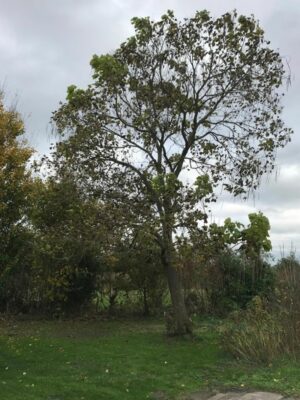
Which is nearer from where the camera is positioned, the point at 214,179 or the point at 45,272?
the point at 214,179

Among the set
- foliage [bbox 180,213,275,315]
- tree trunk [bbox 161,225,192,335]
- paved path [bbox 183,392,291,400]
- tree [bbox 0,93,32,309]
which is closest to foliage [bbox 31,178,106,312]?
tree [bbox 0,93,32,309]

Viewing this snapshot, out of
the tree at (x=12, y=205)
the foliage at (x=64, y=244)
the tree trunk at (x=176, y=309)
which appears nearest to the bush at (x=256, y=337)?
the tree trunk at (x=176, y=309)

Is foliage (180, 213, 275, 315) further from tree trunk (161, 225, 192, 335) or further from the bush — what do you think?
the bush

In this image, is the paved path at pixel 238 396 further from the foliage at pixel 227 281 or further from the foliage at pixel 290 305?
the foliage at pixel 227 281

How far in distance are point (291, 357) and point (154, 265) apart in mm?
6368

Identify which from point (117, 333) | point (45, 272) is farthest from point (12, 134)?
point (117, 333)

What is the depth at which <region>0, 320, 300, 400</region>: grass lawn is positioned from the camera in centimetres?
777

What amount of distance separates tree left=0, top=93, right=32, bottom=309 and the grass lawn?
8.79 feet

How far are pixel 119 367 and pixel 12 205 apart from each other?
719 cm

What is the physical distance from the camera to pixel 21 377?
845 centimetres

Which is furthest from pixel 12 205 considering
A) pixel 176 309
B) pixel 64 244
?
pixel 176 309

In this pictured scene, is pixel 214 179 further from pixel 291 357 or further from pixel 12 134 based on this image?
pixel 12 134

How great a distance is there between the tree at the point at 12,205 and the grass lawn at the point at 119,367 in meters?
2.68

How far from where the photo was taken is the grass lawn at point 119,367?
7766 millimetres
